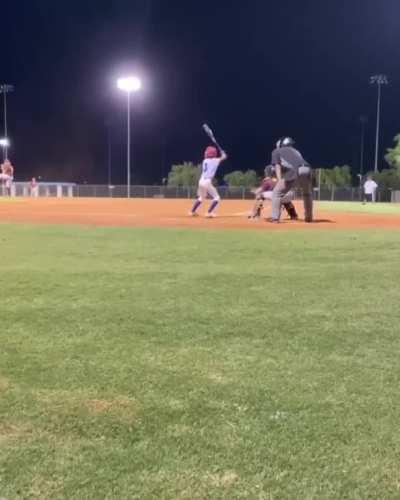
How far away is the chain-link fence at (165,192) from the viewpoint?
171ft

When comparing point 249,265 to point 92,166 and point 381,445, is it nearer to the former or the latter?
point 381,445

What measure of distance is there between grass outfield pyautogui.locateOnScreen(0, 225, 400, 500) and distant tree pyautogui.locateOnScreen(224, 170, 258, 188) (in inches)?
1892

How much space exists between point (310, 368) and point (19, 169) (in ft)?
Answer: 190

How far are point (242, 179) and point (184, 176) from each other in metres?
4.79

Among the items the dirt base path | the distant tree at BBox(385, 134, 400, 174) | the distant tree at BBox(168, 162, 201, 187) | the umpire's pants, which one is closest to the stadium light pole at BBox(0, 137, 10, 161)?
the distant tree at BBox(168, 162, 201, 187)

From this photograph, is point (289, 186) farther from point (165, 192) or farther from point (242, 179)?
point (242, 179)

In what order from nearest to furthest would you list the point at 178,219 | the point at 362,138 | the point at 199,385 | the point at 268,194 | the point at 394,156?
the point at 199,385 → the point at 268,194 → the point at 178,219 → the point at 394,156 → the point at 362,138

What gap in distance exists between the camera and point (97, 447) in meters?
2.75

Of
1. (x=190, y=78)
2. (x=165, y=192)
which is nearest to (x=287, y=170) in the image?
(x=165, y=192)

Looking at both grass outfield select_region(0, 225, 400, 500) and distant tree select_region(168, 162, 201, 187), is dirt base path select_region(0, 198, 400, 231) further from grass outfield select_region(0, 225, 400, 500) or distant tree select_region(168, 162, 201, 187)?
distant tree select_region(168, 162, 201, 187)

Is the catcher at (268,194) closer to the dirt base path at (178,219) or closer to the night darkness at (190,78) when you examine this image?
the dirt base path at (178,219)

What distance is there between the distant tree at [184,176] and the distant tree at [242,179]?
8.77ft

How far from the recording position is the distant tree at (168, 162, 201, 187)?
55.3m

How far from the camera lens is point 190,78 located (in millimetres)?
58781
